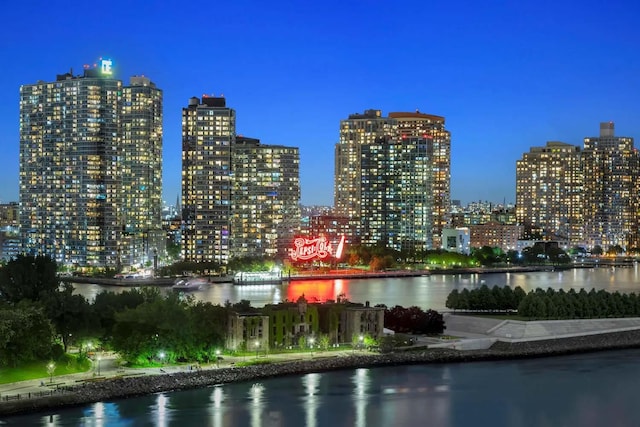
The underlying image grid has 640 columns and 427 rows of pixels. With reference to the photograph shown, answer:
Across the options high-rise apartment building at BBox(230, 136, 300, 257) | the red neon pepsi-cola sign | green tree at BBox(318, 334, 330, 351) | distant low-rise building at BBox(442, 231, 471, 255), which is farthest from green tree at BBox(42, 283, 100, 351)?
distant low-rise building at BBox(442, 231, 471, 255)

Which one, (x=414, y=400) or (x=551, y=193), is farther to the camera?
(x=551, y=193)

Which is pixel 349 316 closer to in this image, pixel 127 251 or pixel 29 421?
pixel 29 421

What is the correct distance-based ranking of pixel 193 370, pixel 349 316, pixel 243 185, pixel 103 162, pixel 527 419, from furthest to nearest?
pixel 243 185 → pixel 103 162 → pixel 349 316 → pixel 193 370 → pixel 527 419

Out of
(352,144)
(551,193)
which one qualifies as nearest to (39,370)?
(352,144)

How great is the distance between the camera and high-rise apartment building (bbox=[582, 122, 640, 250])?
134375mm

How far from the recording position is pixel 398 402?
27.2 metres

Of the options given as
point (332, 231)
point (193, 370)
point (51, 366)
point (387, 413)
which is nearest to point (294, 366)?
point (193, 370)

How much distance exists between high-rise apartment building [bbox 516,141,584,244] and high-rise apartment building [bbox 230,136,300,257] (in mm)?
48391

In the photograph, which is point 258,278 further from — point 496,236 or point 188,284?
point 496,236

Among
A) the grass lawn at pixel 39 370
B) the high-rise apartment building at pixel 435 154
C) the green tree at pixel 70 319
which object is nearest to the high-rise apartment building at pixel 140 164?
the high-rise apartment building at pixel 435 154

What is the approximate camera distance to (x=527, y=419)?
25797 millimetres

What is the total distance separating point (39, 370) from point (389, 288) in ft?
130

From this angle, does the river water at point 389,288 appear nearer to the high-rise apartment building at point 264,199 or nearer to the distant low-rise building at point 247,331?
the distant low-rise building at point 247,331

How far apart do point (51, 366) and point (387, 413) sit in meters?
9.64
